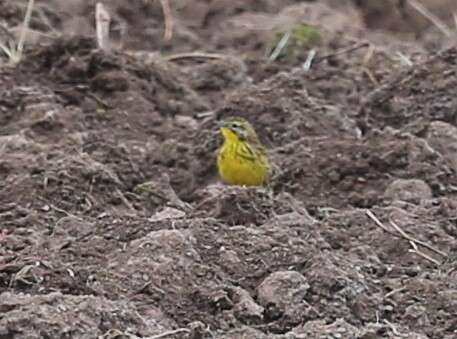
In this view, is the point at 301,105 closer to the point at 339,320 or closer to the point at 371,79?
the point at 371,79

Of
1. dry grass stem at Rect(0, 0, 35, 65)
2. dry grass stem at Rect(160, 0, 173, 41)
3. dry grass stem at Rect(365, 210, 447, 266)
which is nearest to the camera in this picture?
dry grass stem at Rect(365, 210, 447, 266)

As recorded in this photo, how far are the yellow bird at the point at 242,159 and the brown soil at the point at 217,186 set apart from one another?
0.14 m

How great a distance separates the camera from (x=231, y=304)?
18.6 feet

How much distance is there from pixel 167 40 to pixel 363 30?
2002 mm

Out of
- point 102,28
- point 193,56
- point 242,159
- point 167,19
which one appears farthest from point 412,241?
point 167,19

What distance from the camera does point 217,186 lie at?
7.85 meters

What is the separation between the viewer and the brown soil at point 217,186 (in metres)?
5.63

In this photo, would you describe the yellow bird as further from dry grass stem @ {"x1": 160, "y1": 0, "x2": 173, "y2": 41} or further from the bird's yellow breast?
dry grass stem @ {"x1": 160, "y1": 0, "x2": 173, "y2": 41}

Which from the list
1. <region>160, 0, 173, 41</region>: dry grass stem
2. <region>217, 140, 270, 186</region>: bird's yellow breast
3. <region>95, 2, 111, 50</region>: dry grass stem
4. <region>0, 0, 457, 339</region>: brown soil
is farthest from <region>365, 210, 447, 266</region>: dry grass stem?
<region>160, 0, 173, 41</region>: dry grass stem

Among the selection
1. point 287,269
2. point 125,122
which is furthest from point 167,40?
point 287,269

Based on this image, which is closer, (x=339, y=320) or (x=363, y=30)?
(x=339, y=320)

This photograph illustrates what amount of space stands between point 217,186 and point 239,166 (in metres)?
0.43

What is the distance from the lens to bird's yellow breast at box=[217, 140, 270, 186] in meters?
8.10

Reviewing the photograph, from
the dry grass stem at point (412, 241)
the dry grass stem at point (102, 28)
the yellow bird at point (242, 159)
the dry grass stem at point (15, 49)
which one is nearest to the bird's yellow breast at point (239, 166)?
the yellow bird at point (242, 159)
